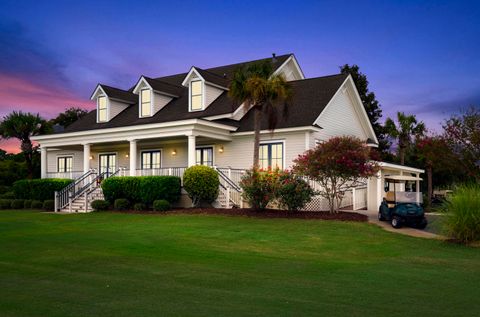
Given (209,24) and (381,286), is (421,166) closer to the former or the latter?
(209,24)

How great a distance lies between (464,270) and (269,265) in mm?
4113

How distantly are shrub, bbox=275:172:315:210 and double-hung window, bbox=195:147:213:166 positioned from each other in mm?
8256

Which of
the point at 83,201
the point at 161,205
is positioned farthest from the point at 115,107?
the point at 161,205

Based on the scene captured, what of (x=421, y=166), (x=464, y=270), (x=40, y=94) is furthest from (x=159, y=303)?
(x=421, y=166)

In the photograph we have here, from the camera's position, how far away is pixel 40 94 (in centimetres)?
2922

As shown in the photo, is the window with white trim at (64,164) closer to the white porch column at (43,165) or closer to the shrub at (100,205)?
the white porch column at (43,165)

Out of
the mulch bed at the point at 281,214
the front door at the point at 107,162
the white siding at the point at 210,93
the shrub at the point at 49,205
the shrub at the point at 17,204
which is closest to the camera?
the mulch bed at the point at 281,214

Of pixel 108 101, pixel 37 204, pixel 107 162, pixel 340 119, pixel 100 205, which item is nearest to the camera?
pixel 100 205

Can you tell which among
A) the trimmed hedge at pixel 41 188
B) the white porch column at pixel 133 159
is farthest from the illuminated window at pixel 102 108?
the white porch column at pixel 133 159

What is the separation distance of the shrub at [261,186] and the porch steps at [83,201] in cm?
1019

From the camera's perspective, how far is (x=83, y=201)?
2641 centimetres

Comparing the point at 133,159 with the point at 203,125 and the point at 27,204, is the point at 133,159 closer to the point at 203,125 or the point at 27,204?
the point at 203,125

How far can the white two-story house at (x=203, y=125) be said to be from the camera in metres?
24.2

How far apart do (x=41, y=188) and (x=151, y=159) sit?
6.91 metres
